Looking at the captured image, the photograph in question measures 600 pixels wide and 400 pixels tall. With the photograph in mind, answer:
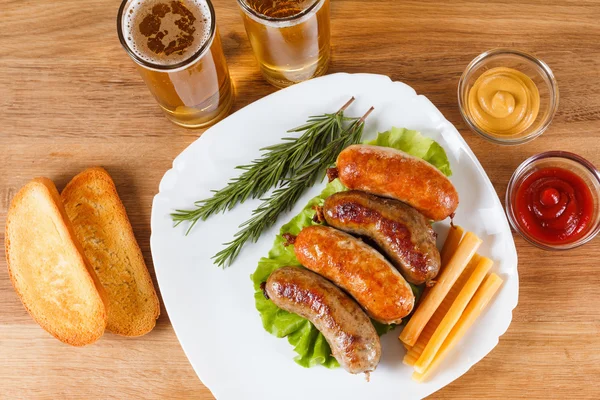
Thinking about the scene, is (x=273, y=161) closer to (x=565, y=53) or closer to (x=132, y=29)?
(x=132, y=29)

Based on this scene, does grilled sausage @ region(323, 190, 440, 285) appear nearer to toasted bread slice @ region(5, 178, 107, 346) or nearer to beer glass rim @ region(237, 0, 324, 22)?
beer glass rim @ region(237, 0, 324, 22)

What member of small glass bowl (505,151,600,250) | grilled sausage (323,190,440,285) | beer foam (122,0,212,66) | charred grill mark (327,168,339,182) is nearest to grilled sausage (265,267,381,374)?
grilled sausage (323,190,440,285)

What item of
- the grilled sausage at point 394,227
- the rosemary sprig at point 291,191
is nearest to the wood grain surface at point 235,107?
the rosemary sprig at point 291,191

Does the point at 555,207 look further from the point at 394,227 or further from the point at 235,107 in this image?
the point at 235,107

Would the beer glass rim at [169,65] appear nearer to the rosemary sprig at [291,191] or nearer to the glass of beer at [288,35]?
the glass of beer at [288,35]

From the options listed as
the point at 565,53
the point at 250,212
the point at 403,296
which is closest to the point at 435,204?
the point at 403,296
